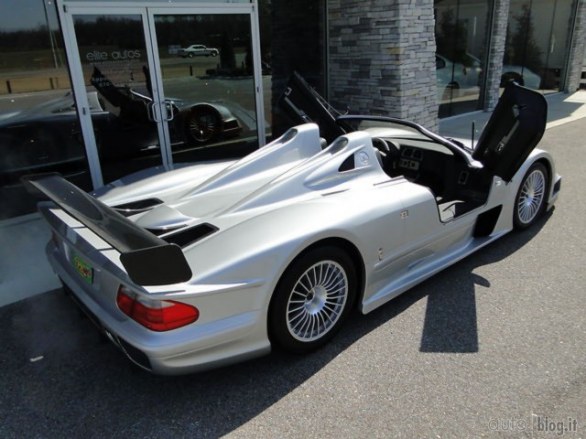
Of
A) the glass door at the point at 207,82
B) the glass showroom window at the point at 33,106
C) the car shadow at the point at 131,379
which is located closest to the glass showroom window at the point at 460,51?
the glass door at the point at 207,82

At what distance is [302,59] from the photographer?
898cm

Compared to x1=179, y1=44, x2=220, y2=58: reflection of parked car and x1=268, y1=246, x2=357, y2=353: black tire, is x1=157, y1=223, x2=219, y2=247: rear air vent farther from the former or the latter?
x1=179, y1=44, x2=220, y2=58: reflection of parked car

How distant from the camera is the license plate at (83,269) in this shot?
254cm

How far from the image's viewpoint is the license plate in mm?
2539

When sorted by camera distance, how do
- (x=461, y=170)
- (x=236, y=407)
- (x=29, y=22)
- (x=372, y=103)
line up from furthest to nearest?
(x=372, y=103) → (x=29, y=22) → (x=461, y=170) → (x=236, y=407)

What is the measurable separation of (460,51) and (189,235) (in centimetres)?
1051

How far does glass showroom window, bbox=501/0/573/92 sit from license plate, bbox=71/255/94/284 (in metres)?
13.4

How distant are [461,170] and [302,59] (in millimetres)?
5753

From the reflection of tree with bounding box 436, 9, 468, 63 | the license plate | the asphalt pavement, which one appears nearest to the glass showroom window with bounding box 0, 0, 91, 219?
the asphalt pavement

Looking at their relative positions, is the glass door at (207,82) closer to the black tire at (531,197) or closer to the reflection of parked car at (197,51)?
the reflection of parked car at (197,51)

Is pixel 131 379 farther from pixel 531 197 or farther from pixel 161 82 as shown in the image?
pixel 161 82

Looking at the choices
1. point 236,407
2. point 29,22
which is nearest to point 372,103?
point 29,22

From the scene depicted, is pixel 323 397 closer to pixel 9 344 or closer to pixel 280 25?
pixel 9 344

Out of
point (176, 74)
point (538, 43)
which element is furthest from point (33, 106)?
point (538, 43)
